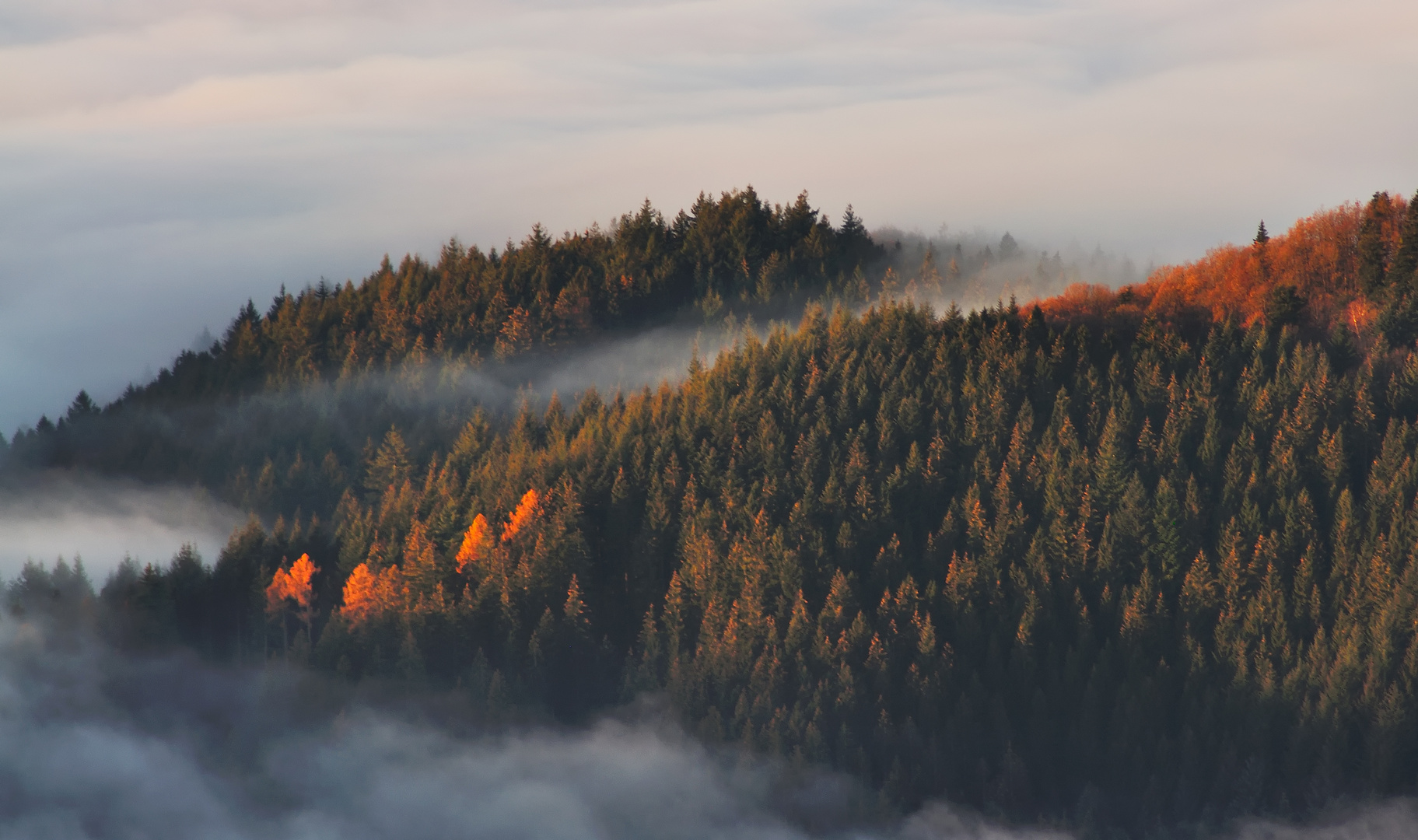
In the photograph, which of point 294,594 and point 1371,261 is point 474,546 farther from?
point 1371,261

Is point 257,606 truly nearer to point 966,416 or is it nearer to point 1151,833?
point 966,416

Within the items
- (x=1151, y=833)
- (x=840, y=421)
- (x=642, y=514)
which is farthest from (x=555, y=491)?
(x=1151, y=833)

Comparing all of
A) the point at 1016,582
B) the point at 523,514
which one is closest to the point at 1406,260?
the point at 1016,582

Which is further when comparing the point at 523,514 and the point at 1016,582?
the point at 523,514

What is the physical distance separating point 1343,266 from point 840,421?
162 feet

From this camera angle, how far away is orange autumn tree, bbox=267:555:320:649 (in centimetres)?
19288

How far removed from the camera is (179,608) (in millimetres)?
193500

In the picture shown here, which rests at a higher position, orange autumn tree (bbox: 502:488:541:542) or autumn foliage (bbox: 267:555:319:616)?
orange autumn tree (bbox: 502:488:541:542)

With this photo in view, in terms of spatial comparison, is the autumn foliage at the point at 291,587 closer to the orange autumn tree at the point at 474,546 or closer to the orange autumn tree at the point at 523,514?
the orange autumn tree at the point at 474,546

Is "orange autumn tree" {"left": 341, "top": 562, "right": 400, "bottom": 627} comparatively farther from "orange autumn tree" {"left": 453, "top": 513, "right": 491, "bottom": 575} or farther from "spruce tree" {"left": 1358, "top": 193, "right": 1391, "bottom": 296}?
"spruce tree" {"left": 1358, "top": 193, "right": 1391, "bottom": 296}

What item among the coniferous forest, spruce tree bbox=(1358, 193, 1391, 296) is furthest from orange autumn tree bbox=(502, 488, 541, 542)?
spruce tree bbox=(1358, 193, 1391, 296)

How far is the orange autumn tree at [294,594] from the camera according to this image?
633 feet

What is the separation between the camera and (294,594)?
19350 cm

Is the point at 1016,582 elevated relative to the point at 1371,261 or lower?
lower
